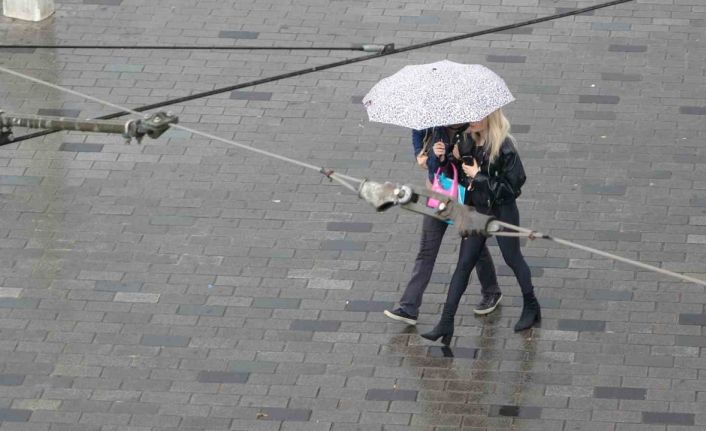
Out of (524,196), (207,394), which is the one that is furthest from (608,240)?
(207,394)

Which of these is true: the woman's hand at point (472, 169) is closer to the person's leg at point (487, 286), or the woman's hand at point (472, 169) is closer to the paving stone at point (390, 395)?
the person's leg at point (487, 286)

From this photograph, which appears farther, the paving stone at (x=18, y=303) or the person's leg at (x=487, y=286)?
the paving stone at (x=18, y=303)

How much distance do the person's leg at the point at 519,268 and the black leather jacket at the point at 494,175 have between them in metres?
0.16

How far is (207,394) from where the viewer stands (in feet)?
34.7

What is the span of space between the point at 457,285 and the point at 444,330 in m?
0.33

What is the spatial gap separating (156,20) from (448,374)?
22.2 ft

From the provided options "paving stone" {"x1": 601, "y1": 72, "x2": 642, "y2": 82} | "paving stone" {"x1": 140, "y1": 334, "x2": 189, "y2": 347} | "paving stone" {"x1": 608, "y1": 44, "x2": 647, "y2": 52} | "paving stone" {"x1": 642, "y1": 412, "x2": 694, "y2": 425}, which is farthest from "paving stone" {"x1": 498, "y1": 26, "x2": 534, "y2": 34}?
"paving stone" {"x1": 642, "y1": 412, "x2": 694, "y2": 425}

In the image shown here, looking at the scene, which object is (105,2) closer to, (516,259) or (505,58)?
(505,58)

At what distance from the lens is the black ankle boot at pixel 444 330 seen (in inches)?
429

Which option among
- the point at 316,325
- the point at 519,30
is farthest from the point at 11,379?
the point at 519,30

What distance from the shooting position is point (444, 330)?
10945 millimetres

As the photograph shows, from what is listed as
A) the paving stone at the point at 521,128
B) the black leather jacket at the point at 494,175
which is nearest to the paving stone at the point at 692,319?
the black leather jacket at the point at 494,175

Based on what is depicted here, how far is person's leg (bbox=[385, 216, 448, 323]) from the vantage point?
1095 cm

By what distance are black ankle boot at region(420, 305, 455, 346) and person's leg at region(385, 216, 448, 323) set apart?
0.79 ft
